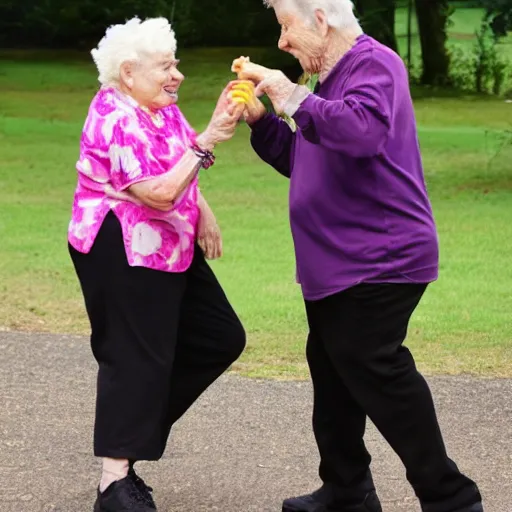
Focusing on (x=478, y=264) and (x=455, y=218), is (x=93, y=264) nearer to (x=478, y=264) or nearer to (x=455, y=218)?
(x=478, y=264)

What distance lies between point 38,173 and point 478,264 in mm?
6440

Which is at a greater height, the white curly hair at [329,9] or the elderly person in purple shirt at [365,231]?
the white curly hair at [329,9]

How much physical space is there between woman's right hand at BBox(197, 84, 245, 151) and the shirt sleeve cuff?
0.32 meters

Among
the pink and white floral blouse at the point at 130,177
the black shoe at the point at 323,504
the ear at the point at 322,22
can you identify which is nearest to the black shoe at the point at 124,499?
the black shoe at the point at 323,504

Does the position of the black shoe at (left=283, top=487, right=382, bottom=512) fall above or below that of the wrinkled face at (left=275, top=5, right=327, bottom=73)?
below

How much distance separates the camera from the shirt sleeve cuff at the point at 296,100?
13.1 feet

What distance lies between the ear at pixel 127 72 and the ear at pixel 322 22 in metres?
0.65

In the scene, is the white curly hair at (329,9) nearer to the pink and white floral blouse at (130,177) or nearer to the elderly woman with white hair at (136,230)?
the elderly woman with white hair at (136,230)

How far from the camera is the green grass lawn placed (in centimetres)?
795

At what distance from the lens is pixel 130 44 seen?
4.36m

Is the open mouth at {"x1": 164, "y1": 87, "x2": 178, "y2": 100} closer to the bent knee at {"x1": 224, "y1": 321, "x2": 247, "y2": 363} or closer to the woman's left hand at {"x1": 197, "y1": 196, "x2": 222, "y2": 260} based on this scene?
the woman's left hand at {"x1": 197, "y1": 196, "x2": 222, "y2": 260}

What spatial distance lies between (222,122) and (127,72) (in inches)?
14.0

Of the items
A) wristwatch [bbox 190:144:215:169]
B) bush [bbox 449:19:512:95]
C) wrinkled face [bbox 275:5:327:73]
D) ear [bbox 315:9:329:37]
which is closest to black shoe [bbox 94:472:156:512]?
wristwatch [bbox 190:144:215:169]

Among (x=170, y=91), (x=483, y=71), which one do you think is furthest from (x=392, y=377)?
(x=483, y=71)
